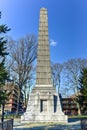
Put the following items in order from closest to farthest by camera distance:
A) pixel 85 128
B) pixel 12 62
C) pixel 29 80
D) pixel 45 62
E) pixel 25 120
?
pixel 85 128 < pixel 25 120 < pixel 45 62 < pixel 12 62 < pixel 29 80

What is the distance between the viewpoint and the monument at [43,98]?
2169 centimetres

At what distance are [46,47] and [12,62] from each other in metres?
10.1

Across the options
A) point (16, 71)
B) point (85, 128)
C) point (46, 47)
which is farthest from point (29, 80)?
point (85, 128)

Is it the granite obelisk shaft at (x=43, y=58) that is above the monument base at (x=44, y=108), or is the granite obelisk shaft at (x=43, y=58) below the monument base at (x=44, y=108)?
above

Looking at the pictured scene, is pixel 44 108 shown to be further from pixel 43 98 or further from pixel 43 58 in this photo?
pixel 43 58

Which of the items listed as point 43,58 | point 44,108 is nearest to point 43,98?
point 44,108

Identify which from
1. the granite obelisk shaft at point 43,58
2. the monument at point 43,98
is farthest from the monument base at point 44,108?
the granite obelisk shaft at point 43,58

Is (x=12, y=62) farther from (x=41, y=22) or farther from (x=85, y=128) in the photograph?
(x=85, y=128)

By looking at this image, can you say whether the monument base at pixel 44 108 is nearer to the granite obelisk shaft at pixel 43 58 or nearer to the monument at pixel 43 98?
the monument at pixel 43 98

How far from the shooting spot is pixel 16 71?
109ft

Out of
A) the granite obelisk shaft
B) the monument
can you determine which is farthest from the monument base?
the granite obelisk shaft

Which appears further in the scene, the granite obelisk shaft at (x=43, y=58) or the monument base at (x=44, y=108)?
the granite obelisk shaft at (x=43, y=58)

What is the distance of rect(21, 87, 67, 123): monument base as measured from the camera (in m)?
21.6

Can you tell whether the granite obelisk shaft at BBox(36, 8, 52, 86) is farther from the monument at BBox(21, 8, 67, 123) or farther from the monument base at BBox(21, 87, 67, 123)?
the monument base at BBox(21, 87, 67, 123)
